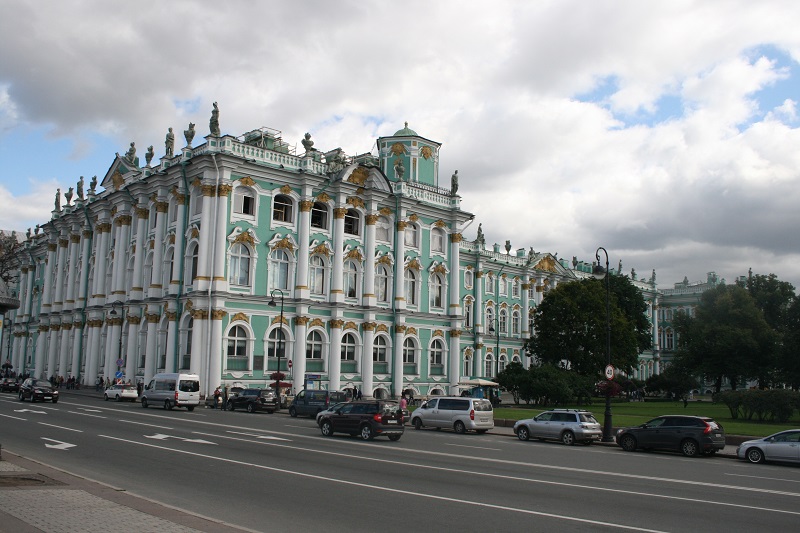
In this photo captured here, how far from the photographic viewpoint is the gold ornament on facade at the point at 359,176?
59.1m

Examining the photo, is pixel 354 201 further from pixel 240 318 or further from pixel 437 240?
pixel 240 318

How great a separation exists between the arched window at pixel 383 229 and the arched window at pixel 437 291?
21.7ft

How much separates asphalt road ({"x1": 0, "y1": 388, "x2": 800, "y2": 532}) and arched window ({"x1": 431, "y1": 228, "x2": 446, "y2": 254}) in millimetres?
40321

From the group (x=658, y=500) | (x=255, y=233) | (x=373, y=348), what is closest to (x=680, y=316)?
(x=373, y=348)

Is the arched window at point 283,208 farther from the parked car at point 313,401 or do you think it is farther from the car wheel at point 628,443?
the car wheel at point 628,443

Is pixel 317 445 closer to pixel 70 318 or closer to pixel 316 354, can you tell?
pixel 316 354

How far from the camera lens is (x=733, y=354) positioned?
62.7 m

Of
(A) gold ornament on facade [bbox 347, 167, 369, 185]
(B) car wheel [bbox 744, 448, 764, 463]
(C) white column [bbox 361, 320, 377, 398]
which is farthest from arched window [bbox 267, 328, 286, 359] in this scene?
(B) car wheel [bbox 744, 448, 764, 463]

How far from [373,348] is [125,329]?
21739 mm

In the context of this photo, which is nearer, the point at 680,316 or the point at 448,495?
the point at 448,495

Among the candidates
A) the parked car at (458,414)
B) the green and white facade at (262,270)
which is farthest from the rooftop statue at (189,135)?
the parked car at (458,414)

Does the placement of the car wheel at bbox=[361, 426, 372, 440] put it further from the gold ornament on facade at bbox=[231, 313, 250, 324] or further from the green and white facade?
the gold ornament on facade at bbox=[231, 313, 250, 324]

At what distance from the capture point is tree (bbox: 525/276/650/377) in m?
64.2

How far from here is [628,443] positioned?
27.1m
